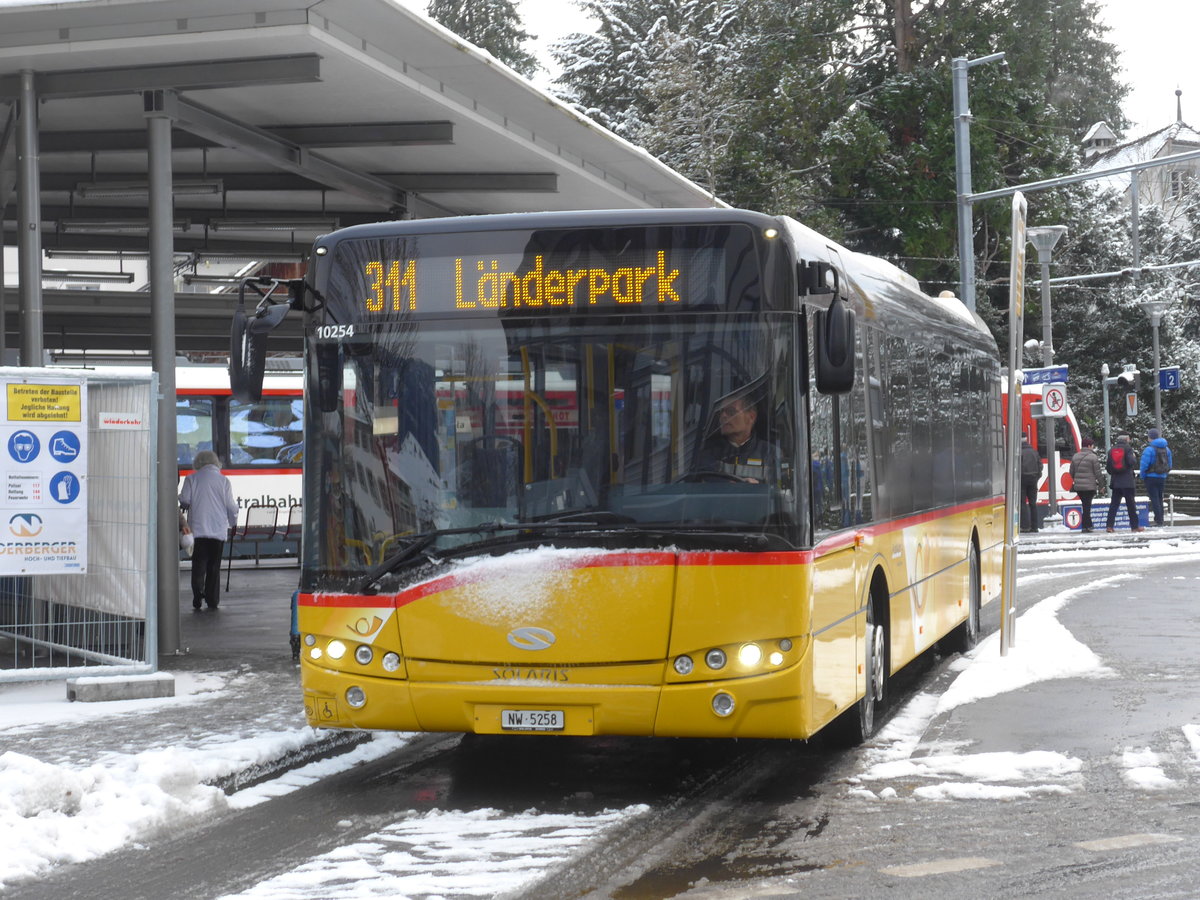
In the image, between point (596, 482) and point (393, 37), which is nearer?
point (596, 482)

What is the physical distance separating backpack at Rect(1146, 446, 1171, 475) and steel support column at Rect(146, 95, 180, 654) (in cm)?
2404

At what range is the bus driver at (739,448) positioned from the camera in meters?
7.79

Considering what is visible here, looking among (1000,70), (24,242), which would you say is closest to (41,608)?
(24,242)

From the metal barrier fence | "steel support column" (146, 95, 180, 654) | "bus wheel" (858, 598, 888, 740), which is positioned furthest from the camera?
"steel support column" (146, 95, 180, 654)

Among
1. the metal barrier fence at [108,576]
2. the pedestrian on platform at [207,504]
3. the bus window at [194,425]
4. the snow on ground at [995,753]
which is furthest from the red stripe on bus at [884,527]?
the bus window at [194,425]

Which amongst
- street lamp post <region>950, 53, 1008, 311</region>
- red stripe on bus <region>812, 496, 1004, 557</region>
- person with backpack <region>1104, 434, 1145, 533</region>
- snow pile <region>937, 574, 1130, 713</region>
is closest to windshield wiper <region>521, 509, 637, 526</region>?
red stripe on bus <region>812, 496, 1004, 557</region>

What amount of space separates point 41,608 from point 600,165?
837 cm

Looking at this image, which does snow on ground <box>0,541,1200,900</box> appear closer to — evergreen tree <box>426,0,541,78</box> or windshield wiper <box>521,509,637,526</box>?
windshield wiper <box>521,509,637,526</box>

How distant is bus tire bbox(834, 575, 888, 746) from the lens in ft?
30.9

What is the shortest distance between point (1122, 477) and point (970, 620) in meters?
19.3

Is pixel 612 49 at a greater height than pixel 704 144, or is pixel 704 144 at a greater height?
pixel 612 49

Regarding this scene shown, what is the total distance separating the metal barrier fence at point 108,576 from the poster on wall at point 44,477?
0.40 ft

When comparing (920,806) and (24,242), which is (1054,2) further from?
(920,806)

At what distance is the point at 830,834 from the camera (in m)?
7.29
